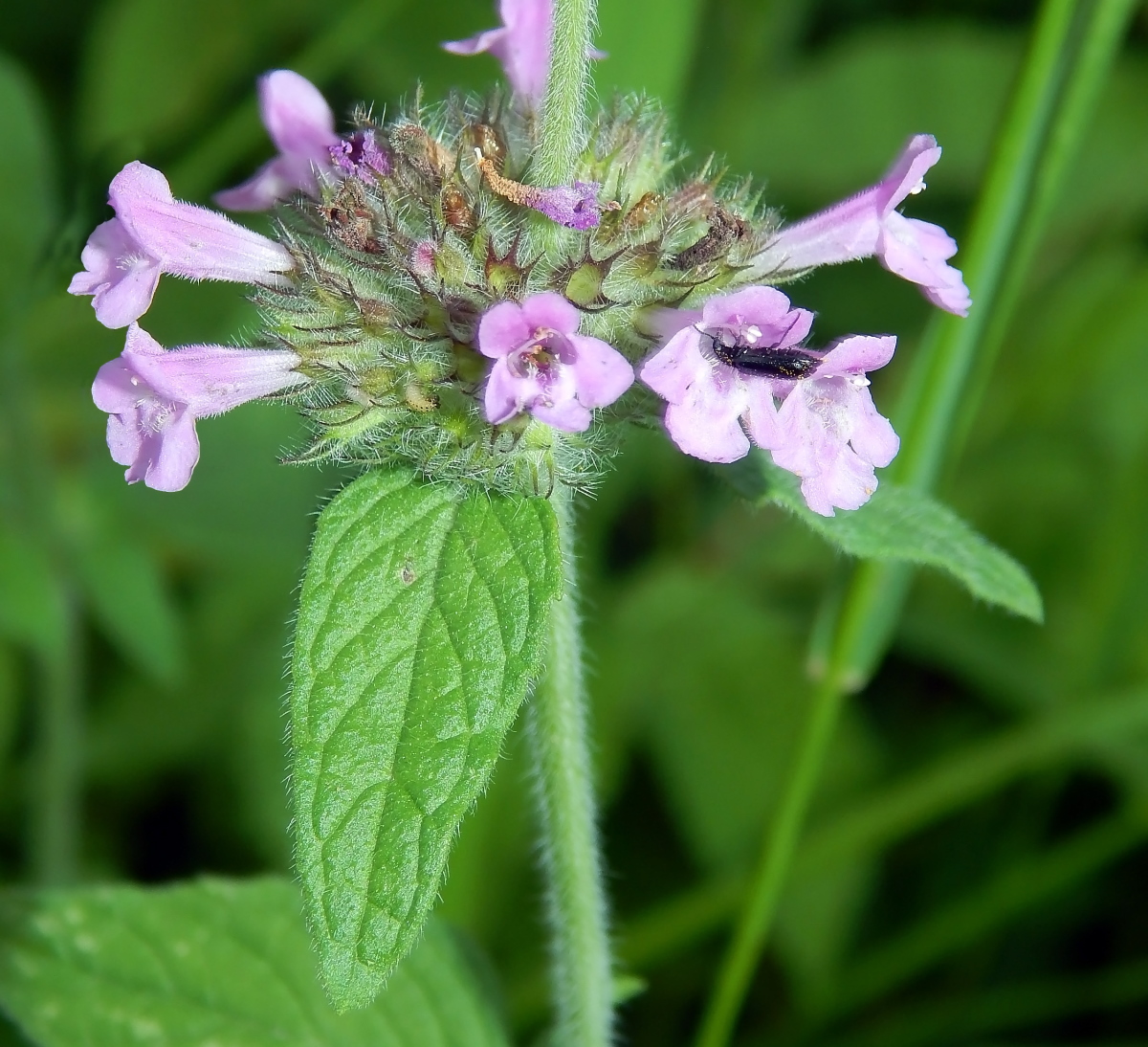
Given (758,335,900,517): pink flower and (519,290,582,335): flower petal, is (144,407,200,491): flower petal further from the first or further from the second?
(758,335,900,517): pink flower

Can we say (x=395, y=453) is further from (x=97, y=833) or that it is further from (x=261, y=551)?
(x=97, y=833)

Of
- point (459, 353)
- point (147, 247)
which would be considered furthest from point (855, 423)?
point (147, 247)

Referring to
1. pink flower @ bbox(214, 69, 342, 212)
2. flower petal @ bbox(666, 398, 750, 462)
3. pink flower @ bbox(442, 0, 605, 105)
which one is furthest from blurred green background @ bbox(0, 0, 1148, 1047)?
flower petal @ bbox(666, 398, 750, 462)

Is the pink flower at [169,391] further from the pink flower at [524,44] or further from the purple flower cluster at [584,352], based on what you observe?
the pink flower at [524,44]

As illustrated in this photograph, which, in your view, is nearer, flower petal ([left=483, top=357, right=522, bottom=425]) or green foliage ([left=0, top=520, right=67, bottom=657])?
flower petal ([left=483, top=357, right=522, bottom=425])

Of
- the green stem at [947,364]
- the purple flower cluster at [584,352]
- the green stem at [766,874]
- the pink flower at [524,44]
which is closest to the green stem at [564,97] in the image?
the purple flower cluster at [584,352]

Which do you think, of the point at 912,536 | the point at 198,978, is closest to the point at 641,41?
the point at 912,536
